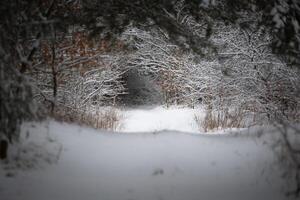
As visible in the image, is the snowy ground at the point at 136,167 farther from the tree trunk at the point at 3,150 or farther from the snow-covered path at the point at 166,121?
the snow-covered path at the point at 166,121

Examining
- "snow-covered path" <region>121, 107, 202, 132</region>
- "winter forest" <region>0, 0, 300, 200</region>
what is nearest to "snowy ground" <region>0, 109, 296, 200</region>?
"winter forest" <region>0, 0, 300, 200</region>

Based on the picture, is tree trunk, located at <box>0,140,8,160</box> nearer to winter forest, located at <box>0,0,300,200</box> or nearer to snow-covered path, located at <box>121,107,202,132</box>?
winter forest, located at <box>0,0,300,200</box>

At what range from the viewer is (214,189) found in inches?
150

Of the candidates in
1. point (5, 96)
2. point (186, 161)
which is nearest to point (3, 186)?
point (5, 96)

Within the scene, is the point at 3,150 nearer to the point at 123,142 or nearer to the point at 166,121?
the point at 123,142

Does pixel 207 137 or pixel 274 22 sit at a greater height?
pixel 274 22

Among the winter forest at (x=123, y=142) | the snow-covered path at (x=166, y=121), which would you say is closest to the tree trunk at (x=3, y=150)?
the winter forest at (x=123, y=142)

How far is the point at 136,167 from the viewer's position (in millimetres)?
4387

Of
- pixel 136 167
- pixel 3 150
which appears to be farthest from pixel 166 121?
pixel 3 150

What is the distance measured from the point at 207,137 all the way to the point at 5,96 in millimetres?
3371

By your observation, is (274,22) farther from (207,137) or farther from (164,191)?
(164,191)

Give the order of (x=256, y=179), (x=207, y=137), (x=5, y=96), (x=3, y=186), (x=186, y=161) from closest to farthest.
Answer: (x=5, y=96) < (x=3, y=186) < (x=256, y=179) < (x=186, y=161) < (x=207, y=137)

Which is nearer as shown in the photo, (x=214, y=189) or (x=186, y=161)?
(x=214, y=189)

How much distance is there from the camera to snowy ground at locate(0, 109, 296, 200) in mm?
3684
